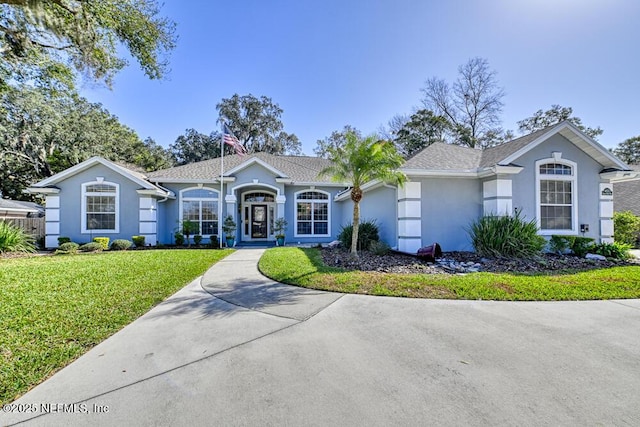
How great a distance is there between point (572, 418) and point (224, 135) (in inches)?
624

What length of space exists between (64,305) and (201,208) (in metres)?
11.4

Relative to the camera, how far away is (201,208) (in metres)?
16.0

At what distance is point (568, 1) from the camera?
29.9 ft

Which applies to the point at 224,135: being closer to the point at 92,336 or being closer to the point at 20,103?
the point at 92,336

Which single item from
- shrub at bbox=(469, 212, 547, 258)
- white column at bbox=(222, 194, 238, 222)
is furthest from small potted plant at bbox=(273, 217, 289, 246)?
shrub at bbox=(469, 212, 547, 258)

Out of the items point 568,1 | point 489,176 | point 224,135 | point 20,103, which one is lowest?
point 489,176

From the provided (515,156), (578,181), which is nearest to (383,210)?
(515,156)

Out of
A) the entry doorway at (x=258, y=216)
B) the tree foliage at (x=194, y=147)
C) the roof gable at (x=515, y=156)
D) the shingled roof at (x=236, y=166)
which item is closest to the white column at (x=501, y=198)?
the roof gable at (x=515, y=156)

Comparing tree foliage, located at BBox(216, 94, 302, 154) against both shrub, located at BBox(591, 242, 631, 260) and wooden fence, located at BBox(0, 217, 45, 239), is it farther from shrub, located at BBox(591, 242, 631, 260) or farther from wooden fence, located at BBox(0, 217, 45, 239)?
shrub, located at BBox(591, 242, 631, 260)

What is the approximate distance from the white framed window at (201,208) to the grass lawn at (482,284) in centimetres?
926

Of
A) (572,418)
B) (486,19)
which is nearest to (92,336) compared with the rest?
(572,418)

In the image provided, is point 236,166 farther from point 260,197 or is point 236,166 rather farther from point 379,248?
point 379,248

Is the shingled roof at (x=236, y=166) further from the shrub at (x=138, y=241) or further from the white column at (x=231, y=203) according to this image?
the shrub at (x=138, y=241)

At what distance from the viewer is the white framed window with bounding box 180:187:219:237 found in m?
16.0
